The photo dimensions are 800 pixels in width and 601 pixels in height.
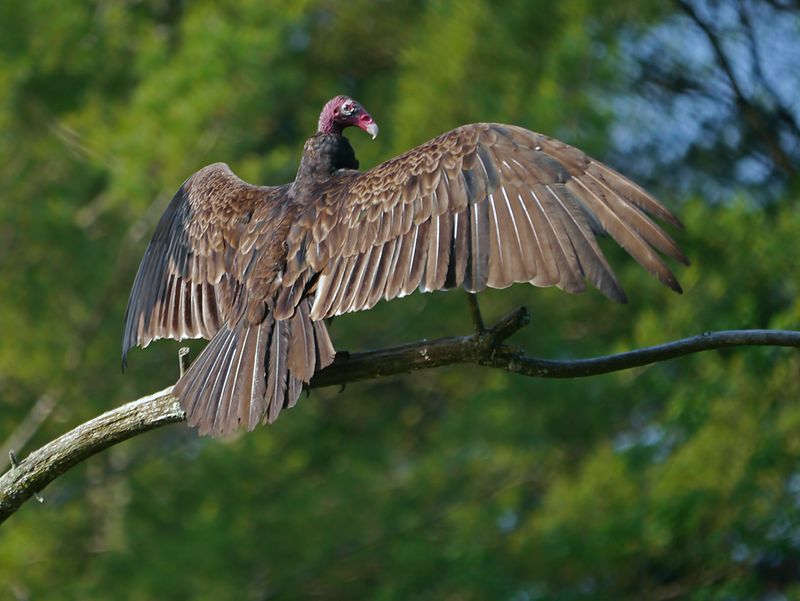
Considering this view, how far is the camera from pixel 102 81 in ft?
26.5

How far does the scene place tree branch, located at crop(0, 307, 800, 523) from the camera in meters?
2.73

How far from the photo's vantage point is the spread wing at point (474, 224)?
9.81 feet

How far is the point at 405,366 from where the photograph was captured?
2803mm

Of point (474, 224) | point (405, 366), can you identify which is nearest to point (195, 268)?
point (474, 224)

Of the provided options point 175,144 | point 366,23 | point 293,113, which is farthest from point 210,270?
point 366,23

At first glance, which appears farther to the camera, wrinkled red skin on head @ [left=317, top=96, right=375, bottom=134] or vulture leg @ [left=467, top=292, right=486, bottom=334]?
wrinkled red skin on head @ [left=317, top=96, right=375, bottom=134]

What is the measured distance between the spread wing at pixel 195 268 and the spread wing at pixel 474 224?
0.32 metres

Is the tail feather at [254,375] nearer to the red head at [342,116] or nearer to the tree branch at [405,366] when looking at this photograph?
the tree branch at [405,366]

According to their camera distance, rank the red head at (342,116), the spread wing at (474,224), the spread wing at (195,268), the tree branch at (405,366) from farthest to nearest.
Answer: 1. the red head at (342,116)
2. the spread wing at (195,268)
3. the spread wing at (474,224)
4. the tree branch at (405,366)

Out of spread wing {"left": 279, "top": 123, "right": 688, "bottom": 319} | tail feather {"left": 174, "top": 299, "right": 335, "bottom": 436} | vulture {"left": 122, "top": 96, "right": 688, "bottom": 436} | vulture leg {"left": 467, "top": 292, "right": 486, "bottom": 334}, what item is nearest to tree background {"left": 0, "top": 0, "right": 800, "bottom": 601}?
vulture {"left": 122, "top": 96, "right": 688, "bottom": 436}

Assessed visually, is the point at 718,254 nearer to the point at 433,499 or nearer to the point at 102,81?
the point at 433,499

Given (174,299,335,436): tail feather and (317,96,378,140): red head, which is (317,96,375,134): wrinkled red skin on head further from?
(174,299,335,436): tail feather

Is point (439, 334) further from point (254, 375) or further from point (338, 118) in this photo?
point (254, 375)

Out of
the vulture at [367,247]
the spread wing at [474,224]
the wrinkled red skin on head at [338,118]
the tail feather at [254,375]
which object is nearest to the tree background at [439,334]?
the wrinkled red skin on head at [338,118]
